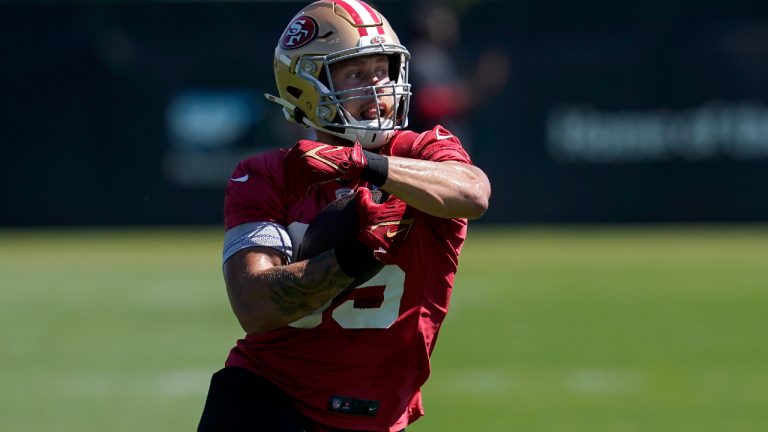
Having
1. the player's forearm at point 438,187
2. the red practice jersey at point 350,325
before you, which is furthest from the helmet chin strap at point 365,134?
the player's forearm at point 438,187

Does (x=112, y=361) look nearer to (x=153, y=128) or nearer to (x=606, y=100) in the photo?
(x=153, y=128)

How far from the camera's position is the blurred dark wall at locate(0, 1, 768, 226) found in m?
16.3

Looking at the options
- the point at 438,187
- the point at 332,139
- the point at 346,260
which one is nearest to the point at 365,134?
the point at 332,139

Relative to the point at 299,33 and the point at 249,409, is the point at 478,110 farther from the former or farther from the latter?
the point at 249,409

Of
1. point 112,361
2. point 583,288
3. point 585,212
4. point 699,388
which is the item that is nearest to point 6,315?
point 112,361

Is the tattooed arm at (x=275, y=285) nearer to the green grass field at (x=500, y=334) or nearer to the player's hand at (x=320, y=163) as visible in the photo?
the player's hand at (x=320, y=163)

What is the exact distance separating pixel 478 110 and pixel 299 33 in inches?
476

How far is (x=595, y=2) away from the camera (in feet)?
53.2

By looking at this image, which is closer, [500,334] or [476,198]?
[476,198]

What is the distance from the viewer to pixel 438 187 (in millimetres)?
3934

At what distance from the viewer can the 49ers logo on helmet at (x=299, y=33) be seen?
14.3ft

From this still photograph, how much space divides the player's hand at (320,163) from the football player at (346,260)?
0.13ft

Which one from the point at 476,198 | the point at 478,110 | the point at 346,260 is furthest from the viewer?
the point at 478,110

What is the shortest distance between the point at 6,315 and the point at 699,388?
582 cm
